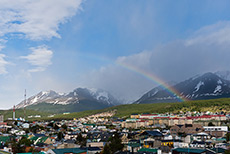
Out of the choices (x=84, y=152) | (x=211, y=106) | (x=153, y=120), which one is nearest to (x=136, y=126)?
(x=153, y=120)

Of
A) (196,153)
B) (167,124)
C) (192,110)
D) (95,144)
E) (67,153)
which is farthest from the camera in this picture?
(192,110)

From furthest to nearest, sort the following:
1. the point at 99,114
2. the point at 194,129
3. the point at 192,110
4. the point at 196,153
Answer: the point at 99,114 → the point at 192,110 → the point at 194,129 → the point at 196,153

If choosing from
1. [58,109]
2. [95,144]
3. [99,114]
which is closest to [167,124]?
[95,144]

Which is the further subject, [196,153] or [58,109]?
[58,109]

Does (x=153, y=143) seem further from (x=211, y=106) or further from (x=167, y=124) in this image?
(x=211, y=106)

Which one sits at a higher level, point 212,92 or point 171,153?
point 212,92

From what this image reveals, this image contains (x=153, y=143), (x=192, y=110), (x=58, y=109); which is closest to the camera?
(x=153, y=143)

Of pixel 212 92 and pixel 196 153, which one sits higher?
pixel 212 92

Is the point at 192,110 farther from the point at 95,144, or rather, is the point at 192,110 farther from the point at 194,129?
the point at 95,144

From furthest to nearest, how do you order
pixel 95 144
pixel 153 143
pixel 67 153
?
pixel 95 144, pixel 153 143, pixel 67 153
